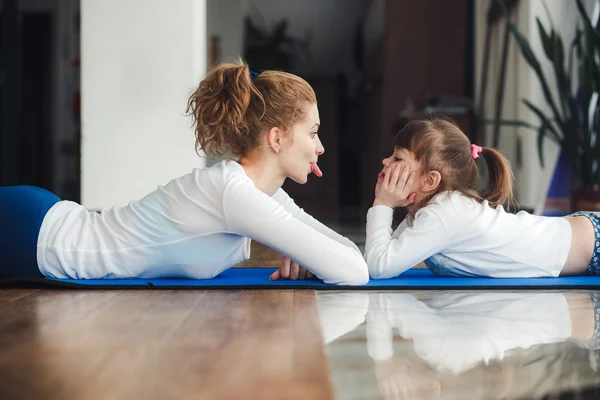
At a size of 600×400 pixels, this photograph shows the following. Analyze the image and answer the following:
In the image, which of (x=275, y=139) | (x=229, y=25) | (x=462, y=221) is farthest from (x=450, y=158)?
(x=229, y=25)

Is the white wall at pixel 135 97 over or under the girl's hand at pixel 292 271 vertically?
over

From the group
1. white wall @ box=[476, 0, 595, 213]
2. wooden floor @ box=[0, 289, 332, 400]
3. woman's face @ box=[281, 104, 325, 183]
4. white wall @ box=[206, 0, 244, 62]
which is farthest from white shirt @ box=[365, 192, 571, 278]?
white wall @ box=[206, 0, 244, 62]

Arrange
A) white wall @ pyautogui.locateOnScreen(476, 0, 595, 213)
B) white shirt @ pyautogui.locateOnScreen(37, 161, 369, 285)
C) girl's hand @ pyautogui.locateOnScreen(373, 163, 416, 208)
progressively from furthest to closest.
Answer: white wall @ pyautogui.locateOnScreen(476, 0, 595, 213), girl's hand @ pyautogui.locateOnScreen(373, 163, 416, 208), white shirt @ pyautogui.locateOnScreen(37, 161, 369, 285)

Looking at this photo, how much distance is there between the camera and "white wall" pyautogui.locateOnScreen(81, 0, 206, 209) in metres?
4.14

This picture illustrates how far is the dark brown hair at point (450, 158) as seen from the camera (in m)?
2.09

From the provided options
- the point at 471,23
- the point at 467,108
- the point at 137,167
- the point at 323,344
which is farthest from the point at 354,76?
the point at 323,344

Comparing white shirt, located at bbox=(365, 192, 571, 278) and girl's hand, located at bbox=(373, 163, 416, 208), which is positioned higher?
girl's hand, located at bbox=(373, 163, 416, 208)

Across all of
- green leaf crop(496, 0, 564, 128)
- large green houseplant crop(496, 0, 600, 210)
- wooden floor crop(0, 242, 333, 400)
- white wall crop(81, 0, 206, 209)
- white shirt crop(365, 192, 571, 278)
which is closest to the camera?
wooden floor crop(0, 242, 333, 400)

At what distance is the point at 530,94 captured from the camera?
5219 mm

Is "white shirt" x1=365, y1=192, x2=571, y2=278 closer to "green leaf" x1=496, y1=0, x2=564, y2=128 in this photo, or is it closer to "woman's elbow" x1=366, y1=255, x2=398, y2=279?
"woman's elbow" x1=366, y1=255, x2=398, y2=279

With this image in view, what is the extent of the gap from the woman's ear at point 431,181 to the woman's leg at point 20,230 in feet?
3.48

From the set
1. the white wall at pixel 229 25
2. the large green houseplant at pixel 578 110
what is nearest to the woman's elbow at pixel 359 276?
the large green houseplant at pixel 578 110

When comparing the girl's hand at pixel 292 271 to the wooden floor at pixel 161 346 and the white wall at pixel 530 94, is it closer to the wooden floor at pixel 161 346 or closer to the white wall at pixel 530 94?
the wooden floor at pixel 161 346

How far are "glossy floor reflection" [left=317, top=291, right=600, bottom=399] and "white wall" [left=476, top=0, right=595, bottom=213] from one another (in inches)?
139
